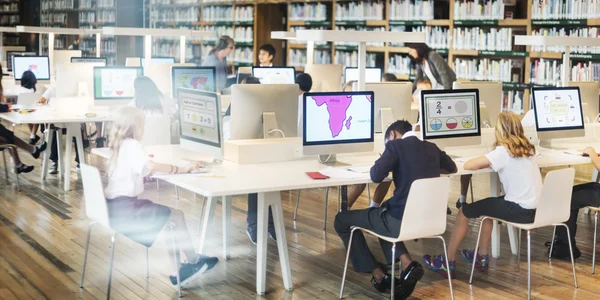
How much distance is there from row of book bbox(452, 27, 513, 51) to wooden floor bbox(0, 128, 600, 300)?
3.61 m

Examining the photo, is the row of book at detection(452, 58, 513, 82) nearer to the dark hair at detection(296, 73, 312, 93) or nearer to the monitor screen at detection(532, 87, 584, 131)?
the monitor screen at detection(532, 87, 584, 131)

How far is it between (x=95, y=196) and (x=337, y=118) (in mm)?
1435

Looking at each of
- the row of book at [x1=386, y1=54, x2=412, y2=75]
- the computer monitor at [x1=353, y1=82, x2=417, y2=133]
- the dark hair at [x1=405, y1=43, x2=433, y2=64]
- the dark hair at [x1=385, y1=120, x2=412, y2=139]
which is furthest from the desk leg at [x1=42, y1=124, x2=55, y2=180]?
the row of book at [x1=386, y1=54, x2=412, y2=75]

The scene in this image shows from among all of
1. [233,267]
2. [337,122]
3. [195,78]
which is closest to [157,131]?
[233,267]

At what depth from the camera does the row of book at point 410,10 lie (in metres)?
10.1

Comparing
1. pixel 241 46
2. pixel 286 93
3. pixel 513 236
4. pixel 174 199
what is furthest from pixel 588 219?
pixel 241 46

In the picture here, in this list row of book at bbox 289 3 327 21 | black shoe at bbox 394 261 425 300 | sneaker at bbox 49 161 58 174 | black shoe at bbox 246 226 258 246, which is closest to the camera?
black shoe at bbox 394 261 425 300

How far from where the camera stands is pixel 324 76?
8797mm

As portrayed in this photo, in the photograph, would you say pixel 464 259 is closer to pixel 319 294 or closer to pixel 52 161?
pixel 319 294

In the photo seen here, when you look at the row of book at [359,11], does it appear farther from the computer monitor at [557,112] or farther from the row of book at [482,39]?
the computer monitor at [557,112]

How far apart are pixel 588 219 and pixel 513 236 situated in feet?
4.25

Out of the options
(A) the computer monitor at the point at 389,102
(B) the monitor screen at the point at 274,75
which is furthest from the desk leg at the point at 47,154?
(A) the computer monitor at the point at 389,102

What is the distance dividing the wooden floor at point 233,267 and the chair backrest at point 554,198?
1.29 feet

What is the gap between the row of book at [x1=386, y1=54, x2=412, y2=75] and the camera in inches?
412
